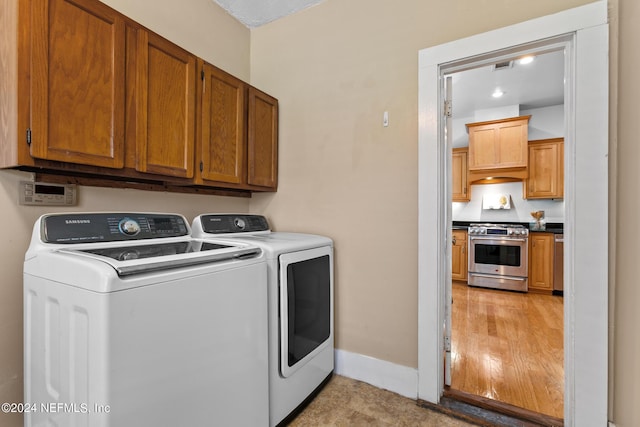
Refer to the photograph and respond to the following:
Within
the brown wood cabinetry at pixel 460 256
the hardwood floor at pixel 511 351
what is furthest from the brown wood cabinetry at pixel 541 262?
the brown wood cabinetry at pixel 460 256

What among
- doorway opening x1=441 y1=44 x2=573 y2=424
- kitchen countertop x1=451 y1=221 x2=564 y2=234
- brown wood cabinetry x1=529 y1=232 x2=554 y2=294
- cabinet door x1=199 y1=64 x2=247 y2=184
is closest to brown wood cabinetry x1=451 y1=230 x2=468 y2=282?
doorway opening x1=441 y1=44 x2=573 y2=424

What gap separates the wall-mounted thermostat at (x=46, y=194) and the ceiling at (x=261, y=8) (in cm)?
166

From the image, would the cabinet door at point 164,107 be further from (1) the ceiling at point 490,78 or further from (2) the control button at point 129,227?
(1) the ceiling at point 490,78

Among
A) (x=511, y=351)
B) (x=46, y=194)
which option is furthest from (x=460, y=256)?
(x=46, y=194)

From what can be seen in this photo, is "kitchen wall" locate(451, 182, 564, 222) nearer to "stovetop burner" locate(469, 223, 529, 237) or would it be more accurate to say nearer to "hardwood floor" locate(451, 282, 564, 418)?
"stovetop burner" locate(469, 223, 529, 237)

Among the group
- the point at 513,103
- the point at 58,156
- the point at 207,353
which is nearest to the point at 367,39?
the point at 58,156

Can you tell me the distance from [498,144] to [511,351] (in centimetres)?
331

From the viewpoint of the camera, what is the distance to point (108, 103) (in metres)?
1.28

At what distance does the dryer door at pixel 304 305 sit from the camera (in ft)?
4.93

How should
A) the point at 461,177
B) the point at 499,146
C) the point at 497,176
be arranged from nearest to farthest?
the point at 499,146, the point at 497,176, the point at 461,177

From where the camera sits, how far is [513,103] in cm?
445

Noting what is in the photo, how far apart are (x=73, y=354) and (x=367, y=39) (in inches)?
86.2

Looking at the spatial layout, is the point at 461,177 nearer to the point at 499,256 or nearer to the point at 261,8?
the point at 499,256

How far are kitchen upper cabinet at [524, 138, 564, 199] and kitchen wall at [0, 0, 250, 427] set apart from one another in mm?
4411
